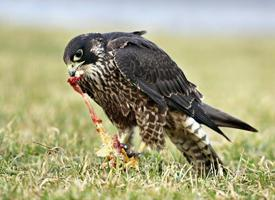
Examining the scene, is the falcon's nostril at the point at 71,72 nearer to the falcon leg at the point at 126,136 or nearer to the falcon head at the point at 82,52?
the falcon head at the point at 82,52

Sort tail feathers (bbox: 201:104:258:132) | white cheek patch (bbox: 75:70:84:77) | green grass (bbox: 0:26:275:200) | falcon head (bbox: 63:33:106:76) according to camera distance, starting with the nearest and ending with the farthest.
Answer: green grass (bbox: 0:26:275:200) → falcon head (bbox: 63:33:106:76) → white cheek patch (bbox: 75:70:84:77) → tail feathers (bbox: 201:104:258:132)

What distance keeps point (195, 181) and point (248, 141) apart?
7.29ft

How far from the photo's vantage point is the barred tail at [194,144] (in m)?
5.65

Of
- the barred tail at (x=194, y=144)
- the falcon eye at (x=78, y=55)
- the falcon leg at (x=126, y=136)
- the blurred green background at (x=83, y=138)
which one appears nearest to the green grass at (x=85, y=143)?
the blurred green background at (x=83, y=138)

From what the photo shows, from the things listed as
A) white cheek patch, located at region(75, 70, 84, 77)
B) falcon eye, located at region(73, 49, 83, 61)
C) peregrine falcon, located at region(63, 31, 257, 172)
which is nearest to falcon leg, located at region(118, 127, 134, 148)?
peregrine falcon, located at region(63, 31, 257, 172)

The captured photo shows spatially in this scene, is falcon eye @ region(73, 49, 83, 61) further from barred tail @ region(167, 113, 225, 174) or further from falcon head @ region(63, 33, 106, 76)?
barred tail @ region(167, 113, 225, 174)

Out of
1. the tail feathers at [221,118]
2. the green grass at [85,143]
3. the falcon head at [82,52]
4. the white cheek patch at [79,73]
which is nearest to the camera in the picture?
the green grass at [85,143]

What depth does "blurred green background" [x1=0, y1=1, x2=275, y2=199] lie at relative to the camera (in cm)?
401

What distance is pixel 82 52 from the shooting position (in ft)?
17.0

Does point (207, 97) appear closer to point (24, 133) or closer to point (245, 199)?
point (24, 133)

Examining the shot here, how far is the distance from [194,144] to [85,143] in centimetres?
94

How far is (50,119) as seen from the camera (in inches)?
280

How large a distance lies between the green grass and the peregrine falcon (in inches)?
7.5

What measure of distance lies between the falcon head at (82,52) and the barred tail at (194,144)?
0.89 metres
